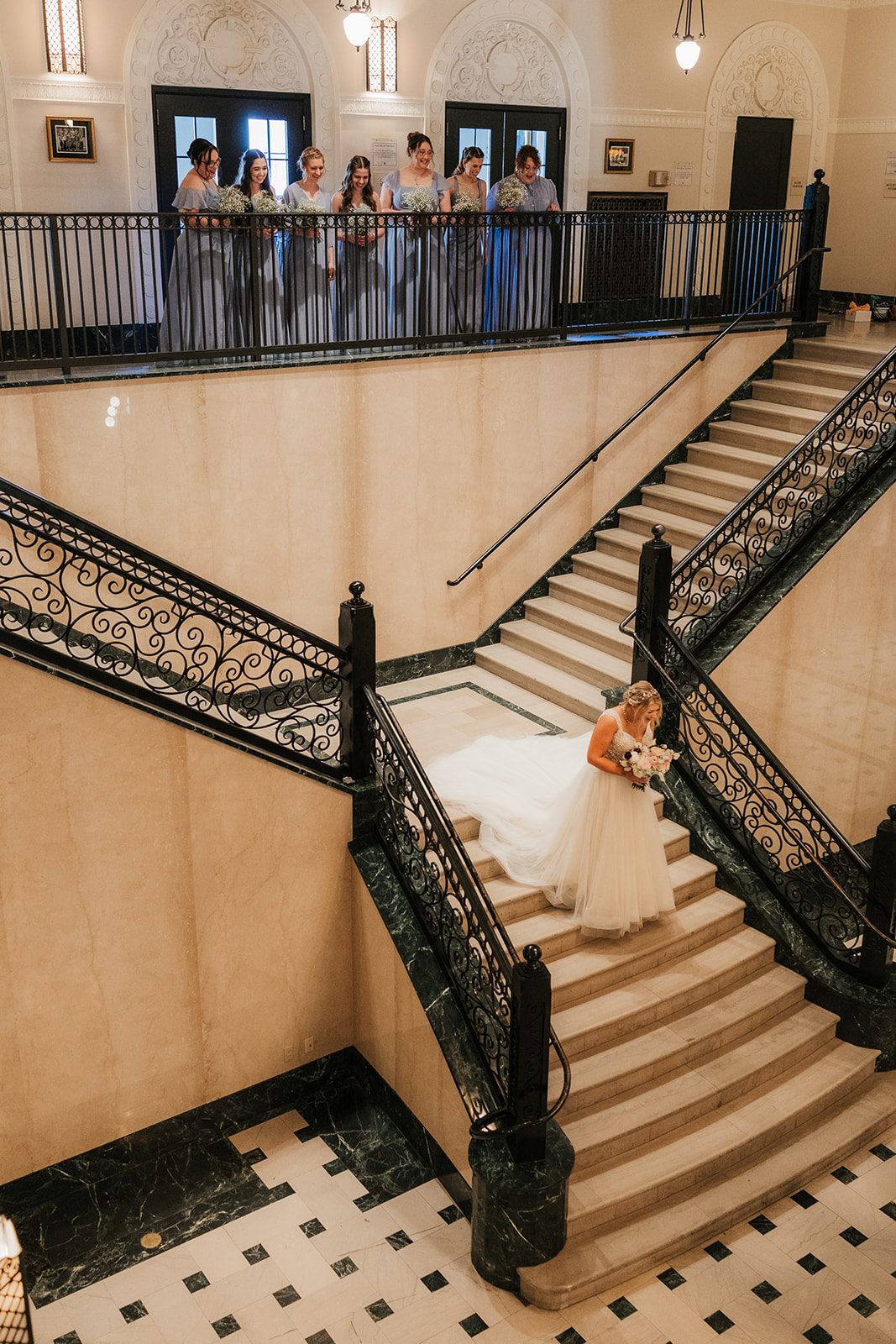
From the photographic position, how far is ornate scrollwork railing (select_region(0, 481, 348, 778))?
5.82 metres

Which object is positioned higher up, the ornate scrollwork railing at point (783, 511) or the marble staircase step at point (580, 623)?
the ornate scrollwork railing at point (783, 511)

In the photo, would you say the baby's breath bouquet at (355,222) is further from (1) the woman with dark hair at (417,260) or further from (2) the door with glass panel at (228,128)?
(2) the door with glass panel at (228,128)

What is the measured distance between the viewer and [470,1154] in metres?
5.90

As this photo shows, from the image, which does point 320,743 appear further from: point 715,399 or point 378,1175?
point 715,399

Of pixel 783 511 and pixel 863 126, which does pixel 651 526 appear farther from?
pixel 863 126

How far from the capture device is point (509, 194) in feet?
32.4

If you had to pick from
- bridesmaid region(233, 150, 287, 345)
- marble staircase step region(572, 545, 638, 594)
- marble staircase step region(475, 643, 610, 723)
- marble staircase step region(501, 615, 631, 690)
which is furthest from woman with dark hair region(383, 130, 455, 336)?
marble staircase step region(475, 643, 610, 723)

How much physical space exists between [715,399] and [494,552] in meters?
2.75

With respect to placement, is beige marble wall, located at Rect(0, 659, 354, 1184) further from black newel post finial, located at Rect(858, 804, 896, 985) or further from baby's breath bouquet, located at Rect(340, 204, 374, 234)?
baby's breath bouquet, located at Rect(340, 204, 374, 234)

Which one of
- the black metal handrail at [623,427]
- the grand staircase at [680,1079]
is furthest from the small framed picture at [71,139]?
the grand staircase at [680,1079]

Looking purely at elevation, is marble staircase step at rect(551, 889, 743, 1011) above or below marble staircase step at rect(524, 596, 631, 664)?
below

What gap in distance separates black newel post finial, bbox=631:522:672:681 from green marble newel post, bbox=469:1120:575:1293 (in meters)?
3.30

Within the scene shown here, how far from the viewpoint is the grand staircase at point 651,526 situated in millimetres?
9289

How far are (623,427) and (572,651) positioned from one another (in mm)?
2155
